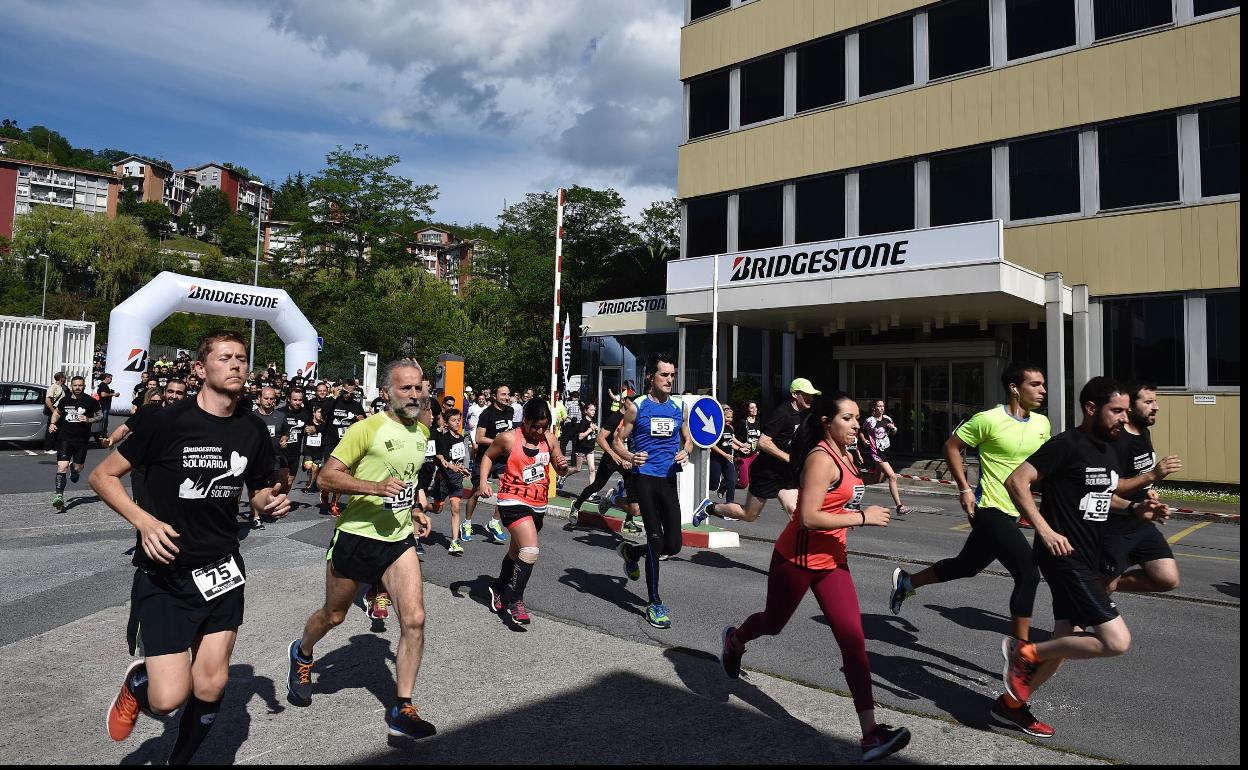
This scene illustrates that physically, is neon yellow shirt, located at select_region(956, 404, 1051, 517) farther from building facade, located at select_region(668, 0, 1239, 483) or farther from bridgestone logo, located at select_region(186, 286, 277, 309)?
bridgestone logo, located at select_region(186, 286, 277, 309)

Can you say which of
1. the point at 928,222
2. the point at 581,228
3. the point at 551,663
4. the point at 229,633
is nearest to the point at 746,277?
the point at 928,222

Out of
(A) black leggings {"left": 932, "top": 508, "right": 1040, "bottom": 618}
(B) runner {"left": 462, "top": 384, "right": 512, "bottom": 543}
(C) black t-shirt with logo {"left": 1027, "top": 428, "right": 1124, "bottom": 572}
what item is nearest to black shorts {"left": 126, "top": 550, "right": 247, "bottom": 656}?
(C) black t-shirt with logo {"left": 1027, "top": 428, "right": 1124, "bottom": 572}

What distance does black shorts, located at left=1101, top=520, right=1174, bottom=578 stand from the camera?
4.66 metres

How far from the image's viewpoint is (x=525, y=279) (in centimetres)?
4612

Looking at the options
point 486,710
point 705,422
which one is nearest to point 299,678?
point 486,710

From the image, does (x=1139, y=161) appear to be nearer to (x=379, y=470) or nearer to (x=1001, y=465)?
(x=1001, y=465)

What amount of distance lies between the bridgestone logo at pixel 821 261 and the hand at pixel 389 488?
1522 cm

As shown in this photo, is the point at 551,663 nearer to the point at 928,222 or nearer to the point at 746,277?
the point at 746,277

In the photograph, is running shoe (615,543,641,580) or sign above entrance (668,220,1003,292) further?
sign above entrance (668,220,1003,292)

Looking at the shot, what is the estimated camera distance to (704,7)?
25562 mm

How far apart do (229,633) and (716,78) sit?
24423mm

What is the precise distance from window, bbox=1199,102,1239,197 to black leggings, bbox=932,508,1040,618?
15.0 meters

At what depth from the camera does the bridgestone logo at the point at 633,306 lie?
28.1 meters

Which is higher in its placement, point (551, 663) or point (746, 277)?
point (746, 277)
